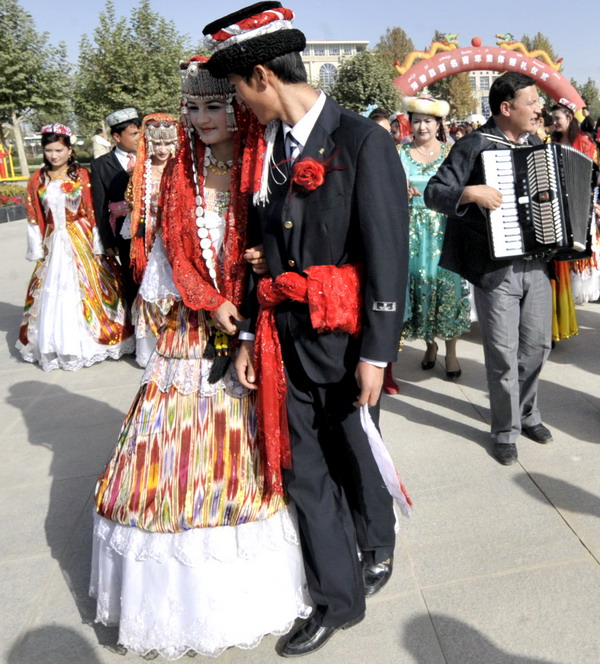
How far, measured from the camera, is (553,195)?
2.88 m

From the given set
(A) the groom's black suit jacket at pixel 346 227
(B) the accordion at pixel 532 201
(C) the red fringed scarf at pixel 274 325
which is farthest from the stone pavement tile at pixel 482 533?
(B) the accordion at pixel 532 201

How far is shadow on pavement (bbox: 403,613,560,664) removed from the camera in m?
2.02

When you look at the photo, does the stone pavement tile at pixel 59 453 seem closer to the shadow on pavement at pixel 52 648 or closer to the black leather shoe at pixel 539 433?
the shadow on pavement at pixel 52 648

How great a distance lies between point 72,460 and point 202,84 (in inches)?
95.6

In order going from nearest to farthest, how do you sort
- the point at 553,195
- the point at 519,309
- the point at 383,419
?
the point at 553,195 < the point at 519,309 < the point at 383,419

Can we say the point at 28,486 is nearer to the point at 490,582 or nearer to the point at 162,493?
the point at 162,493

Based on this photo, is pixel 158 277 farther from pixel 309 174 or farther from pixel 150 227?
pixel 150 227

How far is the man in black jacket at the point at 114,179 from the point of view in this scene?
5.38m

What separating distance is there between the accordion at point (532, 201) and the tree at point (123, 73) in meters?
25.1

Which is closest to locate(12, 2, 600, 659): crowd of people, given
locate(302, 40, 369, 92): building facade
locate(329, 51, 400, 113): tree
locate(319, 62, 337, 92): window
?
locate(329, 51, 400, 113): tree

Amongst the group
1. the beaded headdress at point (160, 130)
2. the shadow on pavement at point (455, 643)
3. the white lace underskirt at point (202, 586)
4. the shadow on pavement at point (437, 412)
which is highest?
the beaded headdress at point (160, 130)

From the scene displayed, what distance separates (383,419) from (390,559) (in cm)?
153

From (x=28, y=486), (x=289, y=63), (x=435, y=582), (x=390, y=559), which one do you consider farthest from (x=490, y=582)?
(x=28, y=486)

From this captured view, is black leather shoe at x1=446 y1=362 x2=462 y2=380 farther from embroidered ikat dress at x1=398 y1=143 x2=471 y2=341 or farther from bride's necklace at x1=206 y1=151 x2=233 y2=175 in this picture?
bride's necklace at x1=206 y1=151 x2=233 y2=175
